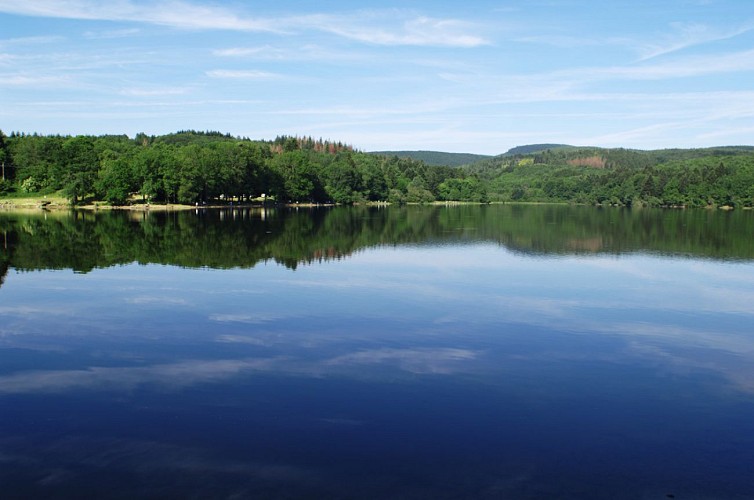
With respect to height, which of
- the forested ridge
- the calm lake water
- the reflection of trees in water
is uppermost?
the forested ridge

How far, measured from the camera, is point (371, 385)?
16.8 metres

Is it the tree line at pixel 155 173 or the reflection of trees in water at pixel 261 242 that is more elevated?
the tree line at pixel 155 173

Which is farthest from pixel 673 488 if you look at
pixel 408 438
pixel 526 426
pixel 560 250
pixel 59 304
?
pixel 560 250

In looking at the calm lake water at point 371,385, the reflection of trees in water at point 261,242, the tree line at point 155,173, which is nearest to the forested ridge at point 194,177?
the tree line at point 155,173

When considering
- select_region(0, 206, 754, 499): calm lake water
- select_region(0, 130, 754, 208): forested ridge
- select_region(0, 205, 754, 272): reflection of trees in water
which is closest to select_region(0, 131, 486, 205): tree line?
select_region(0, 130, 754, 208): forested ridge

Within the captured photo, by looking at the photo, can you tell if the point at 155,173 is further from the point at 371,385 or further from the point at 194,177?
the point at 371,385

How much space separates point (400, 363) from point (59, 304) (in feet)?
53.1

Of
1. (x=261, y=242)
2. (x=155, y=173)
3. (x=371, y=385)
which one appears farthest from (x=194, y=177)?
(x=371, y=385)

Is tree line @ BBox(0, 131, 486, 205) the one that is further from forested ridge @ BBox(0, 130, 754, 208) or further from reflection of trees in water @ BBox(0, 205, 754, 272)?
reflection of trees in water @ BBox(0, 205, 754, 272)

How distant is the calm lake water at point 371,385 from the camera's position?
38.7ft

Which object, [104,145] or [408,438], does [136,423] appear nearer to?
[408,438]

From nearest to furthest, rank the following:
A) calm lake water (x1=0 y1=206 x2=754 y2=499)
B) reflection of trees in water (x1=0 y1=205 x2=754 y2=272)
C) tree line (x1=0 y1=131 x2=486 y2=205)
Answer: calm lake water (x1=0 y1=206 x2=754 y2=499) < reflection of trees in water (x1=0 y1=205 x2=754 y2=272) < tree line (x1=0 y1=131 x2=486 y2=205)

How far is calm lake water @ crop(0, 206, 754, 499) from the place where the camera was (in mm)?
11805

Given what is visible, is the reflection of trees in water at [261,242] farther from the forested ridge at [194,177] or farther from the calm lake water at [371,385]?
the forested ridge at [194,177]
